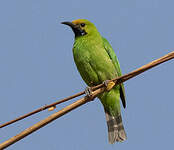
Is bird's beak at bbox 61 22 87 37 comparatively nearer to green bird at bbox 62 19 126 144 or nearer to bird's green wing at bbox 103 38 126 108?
green bird at bbox 62 19 126 144

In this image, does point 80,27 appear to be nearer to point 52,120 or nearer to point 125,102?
point 125,102

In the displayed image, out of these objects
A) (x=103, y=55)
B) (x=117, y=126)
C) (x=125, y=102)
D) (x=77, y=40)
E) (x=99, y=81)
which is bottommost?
(x=117, y=126)

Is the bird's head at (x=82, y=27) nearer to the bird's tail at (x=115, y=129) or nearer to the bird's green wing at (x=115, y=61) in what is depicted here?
the bird's green wing at (x=115, y=61)

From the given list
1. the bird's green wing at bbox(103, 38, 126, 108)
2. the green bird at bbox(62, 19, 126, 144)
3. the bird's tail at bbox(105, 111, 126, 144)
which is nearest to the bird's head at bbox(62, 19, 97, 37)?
the green bird at bbox(62, 19, 126, 144)

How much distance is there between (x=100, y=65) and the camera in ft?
17.0

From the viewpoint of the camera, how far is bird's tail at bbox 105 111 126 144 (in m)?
5.75

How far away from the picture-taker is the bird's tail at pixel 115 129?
226 inches

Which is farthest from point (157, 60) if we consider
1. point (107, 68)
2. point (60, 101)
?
point (107, 68)

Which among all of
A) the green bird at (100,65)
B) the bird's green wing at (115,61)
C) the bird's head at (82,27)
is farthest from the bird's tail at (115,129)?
the bird's head at (82,27)

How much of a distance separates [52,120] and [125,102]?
10.0 ft

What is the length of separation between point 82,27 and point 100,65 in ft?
3.35

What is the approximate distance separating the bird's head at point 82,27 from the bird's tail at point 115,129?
56.1 inches

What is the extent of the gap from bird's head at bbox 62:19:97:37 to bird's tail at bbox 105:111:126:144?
142cm

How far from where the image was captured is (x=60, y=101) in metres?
2.91
